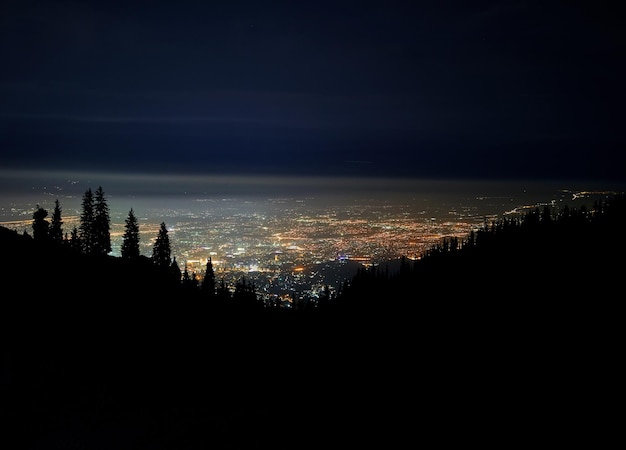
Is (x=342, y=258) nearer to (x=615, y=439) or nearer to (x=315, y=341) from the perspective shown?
(x=315, y=341)

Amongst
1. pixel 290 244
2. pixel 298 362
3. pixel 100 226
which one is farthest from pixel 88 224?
pixel 290 244

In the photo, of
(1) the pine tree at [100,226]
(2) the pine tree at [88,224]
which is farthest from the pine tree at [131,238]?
(2) the pine tree at [88,224]

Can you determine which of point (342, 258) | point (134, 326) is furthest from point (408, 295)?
point (342, 258)

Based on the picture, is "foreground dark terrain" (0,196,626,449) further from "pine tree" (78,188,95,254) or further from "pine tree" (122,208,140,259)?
"pine tree" (78,188,95,254)

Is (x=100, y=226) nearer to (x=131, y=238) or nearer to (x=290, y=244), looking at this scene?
(x=131, y=238)

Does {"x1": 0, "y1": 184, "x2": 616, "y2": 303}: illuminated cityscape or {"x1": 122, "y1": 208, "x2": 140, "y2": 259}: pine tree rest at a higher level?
{"x1": 122, "y1": 208, "x2": 140, "y2": 259}: pine tree

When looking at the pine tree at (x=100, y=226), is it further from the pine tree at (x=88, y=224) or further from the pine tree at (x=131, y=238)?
the pine tree at (x=131, y=238)

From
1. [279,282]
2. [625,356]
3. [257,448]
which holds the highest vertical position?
[625,356]

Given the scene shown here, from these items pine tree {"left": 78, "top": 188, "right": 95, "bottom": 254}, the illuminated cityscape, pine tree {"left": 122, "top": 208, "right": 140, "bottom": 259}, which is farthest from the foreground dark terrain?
the illuminated cityscape
